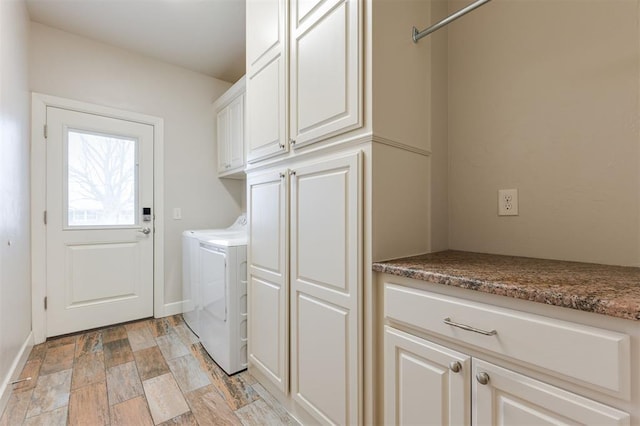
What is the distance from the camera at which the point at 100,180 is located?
8.54ft

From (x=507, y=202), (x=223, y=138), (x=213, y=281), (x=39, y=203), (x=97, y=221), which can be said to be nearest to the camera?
(x=507, y=202)

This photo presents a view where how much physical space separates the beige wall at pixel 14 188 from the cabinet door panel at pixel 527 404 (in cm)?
225

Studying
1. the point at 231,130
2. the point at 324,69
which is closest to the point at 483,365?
the point at 324,69

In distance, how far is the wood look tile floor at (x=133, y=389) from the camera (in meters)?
1.48

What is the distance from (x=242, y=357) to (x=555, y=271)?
1755 mm

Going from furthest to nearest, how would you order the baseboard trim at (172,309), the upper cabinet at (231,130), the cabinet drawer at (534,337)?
the baseboard trim at (172,309)
the upper cabinet at (231,130)
the cabinet drawer at (534,337)

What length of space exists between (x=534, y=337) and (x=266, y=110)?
1.53 meters

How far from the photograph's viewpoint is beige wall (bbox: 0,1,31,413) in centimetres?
160

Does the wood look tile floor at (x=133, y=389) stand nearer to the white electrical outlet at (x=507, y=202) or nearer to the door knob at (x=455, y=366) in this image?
the door knob at (x=455, y=366)

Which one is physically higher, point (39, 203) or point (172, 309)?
point (39, 203)

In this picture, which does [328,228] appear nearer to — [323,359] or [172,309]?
[323,359]

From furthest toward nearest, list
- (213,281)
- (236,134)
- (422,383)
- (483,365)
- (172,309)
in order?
(172,309), (236,134), (213,281), (422,383), (483,365)

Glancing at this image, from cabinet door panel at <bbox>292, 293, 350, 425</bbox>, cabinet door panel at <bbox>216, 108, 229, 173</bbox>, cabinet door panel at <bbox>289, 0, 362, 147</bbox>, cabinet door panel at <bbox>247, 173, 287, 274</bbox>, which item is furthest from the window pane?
cabinet door panel at <bbox>292, 293, 350, 425</bbox>

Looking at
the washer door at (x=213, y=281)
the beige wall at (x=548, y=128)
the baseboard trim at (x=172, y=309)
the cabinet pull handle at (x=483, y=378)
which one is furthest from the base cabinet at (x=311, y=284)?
the baseboard trim at (x=172, y=309)
